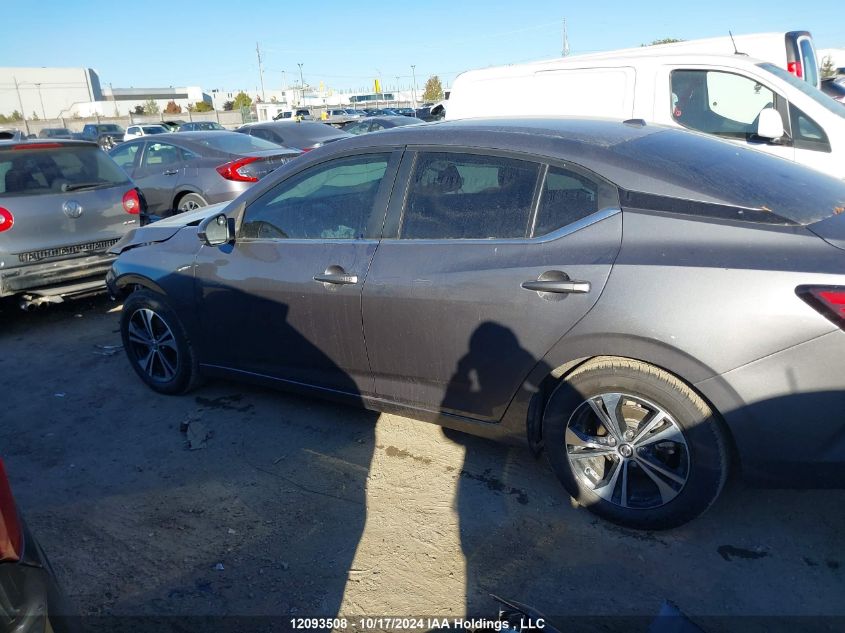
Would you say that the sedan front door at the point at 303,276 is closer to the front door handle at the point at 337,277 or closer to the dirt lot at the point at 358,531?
the front door handle at the point at 337,277

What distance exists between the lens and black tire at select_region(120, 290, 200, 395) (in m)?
4.45

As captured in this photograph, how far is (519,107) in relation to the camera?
22.3 feet

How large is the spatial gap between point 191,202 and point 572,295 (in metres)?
7.36

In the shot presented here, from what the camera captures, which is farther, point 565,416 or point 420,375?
point 420,375

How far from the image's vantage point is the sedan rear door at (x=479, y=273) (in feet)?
9.43

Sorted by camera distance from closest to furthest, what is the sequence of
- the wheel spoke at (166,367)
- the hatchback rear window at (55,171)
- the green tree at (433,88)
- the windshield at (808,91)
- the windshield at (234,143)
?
1. the wheel spoke at (166,367)
2. the windshield at (808,91)
3. the hatchback rear window at (55,171)
4. the windshield at (234,143)
5. the green tree at (433,88)

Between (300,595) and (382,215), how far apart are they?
1836 mm

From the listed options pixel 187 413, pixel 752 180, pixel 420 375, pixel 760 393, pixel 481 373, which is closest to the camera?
pixel 760 393

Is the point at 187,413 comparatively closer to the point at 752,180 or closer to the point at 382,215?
the point at 382,215

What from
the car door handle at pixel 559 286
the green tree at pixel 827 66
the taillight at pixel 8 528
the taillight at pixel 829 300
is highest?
the green tree at pixel 827 66

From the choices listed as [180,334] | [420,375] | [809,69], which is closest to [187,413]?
[180,334]

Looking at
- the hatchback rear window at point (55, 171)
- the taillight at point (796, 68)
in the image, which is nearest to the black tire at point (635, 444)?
the hatchback rear window at point (55, 171)

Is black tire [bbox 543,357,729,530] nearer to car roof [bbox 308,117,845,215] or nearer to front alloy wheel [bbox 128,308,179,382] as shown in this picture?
car roof [bbox 308,117,845,215]

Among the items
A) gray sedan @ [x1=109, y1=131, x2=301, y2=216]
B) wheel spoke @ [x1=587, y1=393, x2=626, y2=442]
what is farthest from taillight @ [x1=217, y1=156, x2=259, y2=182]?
wheel spoke @ [x1=587, y1=393, x2=626, y2=442]
